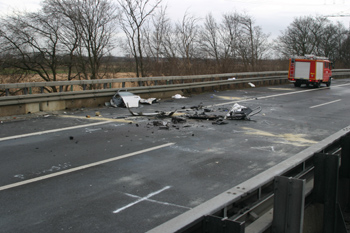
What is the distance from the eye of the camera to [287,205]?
3.70 meters

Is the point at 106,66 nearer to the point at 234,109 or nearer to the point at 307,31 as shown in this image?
the point at 234,109

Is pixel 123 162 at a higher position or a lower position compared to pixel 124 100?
lower

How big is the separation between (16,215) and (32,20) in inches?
759

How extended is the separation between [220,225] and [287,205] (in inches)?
49.7

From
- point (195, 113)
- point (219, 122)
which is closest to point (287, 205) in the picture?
point (219, 122)

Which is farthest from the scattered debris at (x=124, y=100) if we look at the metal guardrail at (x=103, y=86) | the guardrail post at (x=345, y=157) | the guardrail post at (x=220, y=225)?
the guardrail post at (x=220, y=225)

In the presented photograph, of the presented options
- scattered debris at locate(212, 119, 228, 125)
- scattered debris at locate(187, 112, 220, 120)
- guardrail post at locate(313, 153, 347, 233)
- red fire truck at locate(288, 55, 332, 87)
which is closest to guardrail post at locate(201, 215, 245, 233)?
guardrail post at locate(313, 153, 347, 233)

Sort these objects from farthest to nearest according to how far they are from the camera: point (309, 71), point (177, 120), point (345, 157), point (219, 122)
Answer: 1. point (309, 71)
2. point (177, 120)
3. point (219, 122)
4. point (345, 157)

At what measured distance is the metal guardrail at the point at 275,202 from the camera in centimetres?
281

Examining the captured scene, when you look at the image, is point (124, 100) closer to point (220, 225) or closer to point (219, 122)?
point (219, 122)

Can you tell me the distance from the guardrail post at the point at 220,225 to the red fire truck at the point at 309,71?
92.3ft

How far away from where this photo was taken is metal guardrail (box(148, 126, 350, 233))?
111 inches

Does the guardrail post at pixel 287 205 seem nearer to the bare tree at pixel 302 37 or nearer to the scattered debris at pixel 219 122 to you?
the scattered debris at pixel 219 122

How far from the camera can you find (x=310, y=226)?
4.92 m
